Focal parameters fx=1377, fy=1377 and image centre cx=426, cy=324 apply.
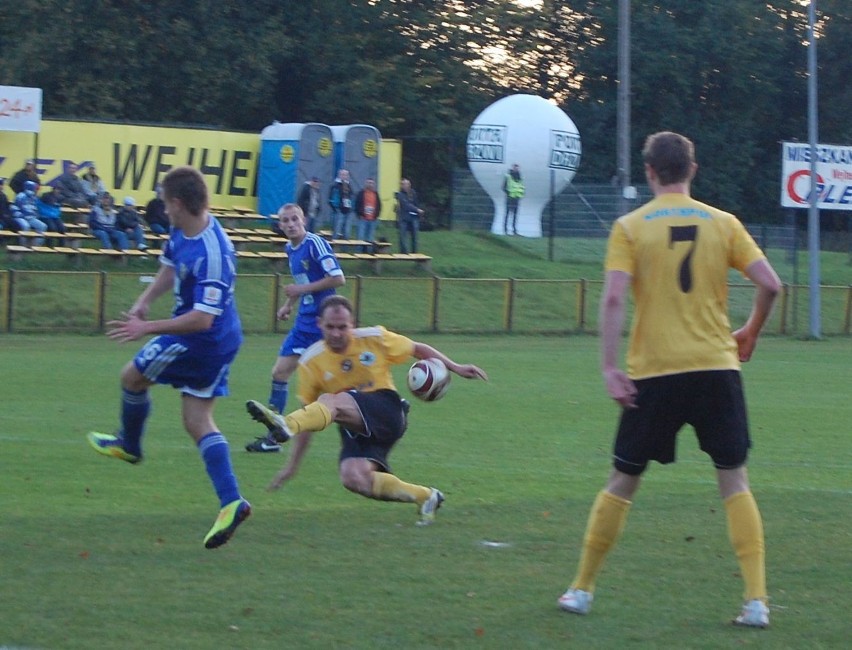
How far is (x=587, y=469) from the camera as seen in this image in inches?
385

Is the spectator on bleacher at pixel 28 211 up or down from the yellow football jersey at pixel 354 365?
up

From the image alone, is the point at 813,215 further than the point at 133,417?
Yes

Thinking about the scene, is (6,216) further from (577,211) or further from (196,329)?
(196,329)

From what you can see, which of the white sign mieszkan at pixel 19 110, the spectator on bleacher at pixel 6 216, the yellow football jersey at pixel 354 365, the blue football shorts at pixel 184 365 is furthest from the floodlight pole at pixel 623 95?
the blue football shorts at pixel 184 365

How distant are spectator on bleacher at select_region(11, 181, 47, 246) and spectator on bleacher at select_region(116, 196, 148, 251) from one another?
5.20 feet

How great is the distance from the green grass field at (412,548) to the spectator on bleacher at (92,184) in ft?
57.1

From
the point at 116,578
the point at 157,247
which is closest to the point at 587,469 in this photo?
the point at 116,578

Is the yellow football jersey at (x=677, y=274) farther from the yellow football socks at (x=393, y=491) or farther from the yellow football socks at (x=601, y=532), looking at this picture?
the yellow football socks at (x=393, y=491)

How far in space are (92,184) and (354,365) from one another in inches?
916

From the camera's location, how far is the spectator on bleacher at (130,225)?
2866 cm

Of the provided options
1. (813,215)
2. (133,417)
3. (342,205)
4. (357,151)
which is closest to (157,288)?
(133,417)

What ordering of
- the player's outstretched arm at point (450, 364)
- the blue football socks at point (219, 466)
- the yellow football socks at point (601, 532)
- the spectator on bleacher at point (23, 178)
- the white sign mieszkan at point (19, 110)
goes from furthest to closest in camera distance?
the white sign mieszkan at point (19, 110) < the spectator on bleacher at point (23, 178) < the player's outstretched arm at point (450, 364) < the blue football socks at point (219, 466) < the yellow football socks at point (601, 532)

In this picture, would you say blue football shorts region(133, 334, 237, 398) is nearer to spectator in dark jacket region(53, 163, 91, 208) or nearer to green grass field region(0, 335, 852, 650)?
green grass field region(0, 335, 852, 650)

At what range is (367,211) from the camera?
31594 millimetres
